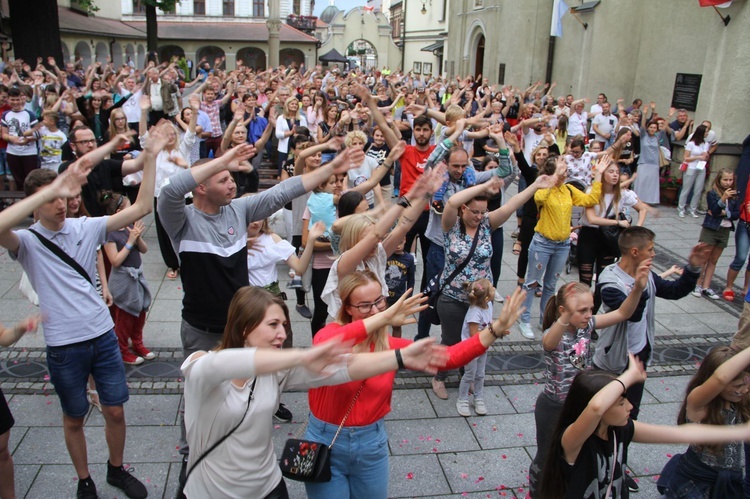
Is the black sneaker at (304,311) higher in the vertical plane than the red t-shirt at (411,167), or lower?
lower

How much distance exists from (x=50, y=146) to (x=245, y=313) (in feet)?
25.5

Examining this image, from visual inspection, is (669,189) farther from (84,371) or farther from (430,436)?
(84,371)

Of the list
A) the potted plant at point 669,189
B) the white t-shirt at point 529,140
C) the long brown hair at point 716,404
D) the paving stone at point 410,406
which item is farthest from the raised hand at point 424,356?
the potted plant at point 669,189

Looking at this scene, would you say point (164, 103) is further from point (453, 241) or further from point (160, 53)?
point (160, 53)

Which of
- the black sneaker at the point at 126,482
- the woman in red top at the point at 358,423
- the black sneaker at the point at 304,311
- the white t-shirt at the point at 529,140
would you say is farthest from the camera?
the white t-shirt at the point at 529,140

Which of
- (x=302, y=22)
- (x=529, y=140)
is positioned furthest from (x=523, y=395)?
(x=302, y=22)

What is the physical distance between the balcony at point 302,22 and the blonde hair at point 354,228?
7457 centimetres

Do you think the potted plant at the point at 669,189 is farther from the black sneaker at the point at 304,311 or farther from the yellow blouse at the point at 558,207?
the black sneaker at the point at 304,311

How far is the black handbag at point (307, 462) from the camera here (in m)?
2.74

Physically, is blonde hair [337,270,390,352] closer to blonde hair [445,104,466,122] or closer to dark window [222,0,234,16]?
blonde hair [445,104,466,122]

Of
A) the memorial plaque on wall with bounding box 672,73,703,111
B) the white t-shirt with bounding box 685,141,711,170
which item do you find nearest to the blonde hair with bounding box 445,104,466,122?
the white t-shirt with bounding box 685,141,711,170

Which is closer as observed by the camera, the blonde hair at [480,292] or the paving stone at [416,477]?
the paving stone at [416,477]

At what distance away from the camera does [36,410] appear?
4766mm

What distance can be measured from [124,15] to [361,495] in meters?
71.3
